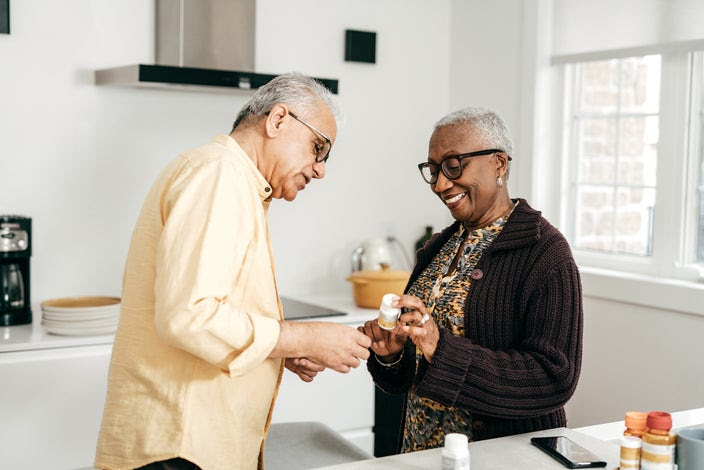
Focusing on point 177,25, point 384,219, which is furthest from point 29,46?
point 384,219

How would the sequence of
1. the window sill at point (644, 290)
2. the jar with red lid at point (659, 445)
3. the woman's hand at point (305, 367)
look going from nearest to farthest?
the jar with red lid at point (659, 445)
the woman's hand at point (305, 367)
the window sill at point (644, 290)

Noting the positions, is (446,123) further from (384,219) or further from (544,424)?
(384,219)

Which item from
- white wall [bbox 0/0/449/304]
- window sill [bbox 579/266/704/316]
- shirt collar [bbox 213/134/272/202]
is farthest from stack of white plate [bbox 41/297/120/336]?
window sill [bbox 579/266/704/316]

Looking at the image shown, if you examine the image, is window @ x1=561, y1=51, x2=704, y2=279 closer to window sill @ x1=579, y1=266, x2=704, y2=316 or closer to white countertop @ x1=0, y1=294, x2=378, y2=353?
window sill @ x1=579, y1=266, x2=704, y2=316

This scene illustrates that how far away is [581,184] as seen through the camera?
370 centimetres

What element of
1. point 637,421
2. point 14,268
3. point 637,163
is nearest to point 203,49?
point 14,268

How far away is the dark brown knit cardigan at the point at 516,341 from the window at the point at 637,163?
1.48 m

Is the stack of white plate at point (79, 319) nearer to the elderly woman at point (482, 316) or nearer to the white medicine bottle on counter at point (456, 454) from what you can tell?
the elderly woman at point (482, 316)

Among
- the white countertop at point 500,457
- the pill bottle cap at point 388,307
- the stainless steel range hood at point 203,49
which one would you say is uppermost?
the stainless steel range hood at point 203,49

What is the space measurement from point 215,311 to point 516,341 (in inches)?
30.9

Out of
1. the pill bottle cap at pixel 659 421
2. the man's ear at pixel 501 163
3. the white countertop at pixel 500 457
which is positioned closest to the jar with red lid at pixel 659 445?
the pill bottle cap at pixel 659 421

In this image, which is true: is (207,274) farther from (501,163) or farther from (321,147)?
(501,163)

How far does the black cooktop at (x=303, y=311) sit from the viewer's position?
3.33 metres

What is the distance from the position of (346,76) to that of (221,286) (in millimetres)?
→ 2660
